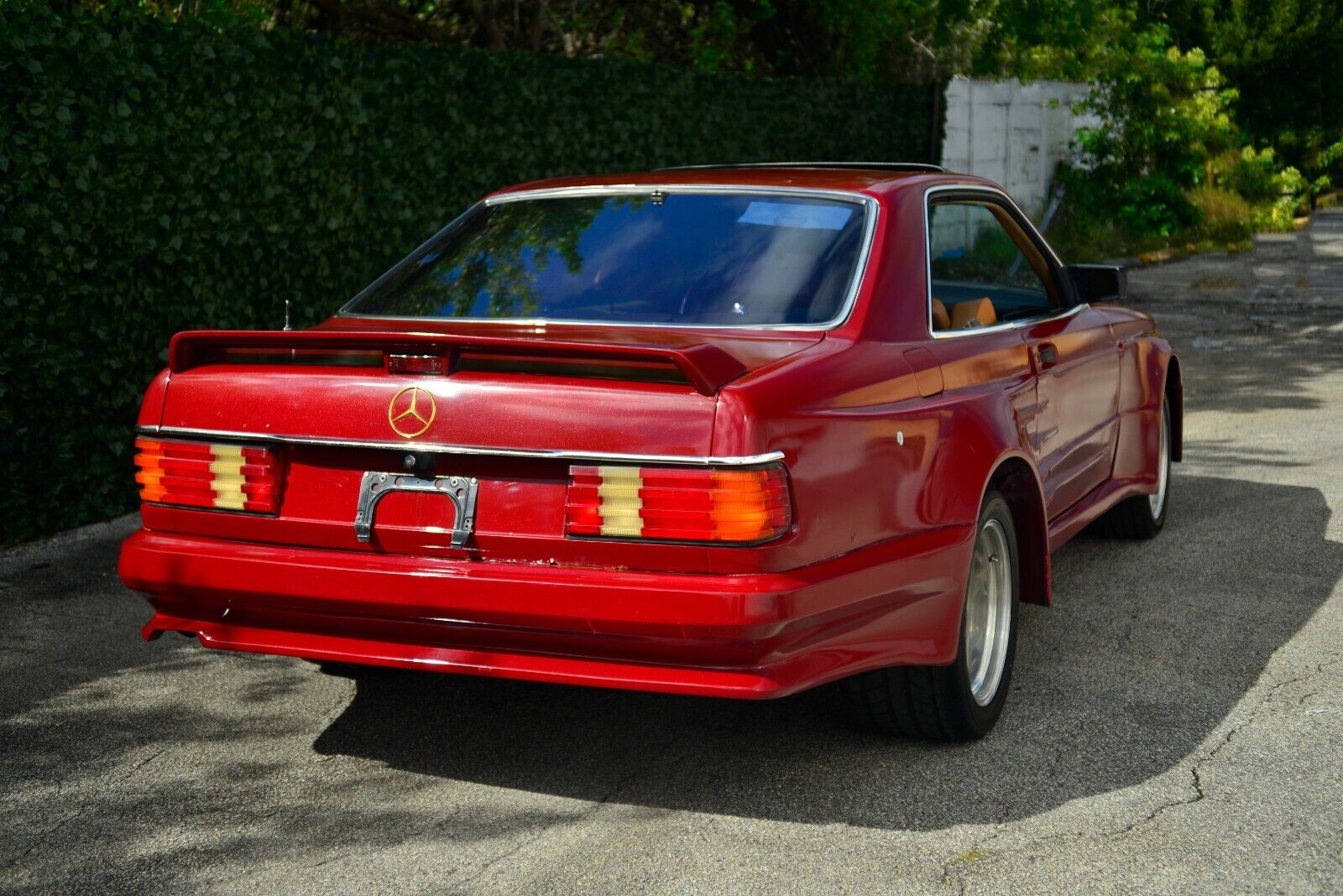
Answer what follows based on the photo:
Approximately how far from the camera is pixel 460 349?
4.00 meters

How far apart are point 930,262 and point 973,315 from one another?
0.38 m

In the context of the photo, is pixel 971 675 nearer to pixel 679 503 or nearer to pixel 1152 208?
pixel 679 503

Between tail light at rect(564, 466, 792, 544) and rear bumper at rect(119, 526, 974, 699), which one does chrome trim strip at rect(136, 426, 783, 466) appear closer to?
tail light at rect(564, 466, 792, 544)

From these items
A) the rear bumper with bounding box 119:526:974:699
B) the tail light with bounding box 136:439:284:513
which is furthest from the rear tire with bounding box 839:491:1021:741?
the tail light with bounding box 136:439:284:513

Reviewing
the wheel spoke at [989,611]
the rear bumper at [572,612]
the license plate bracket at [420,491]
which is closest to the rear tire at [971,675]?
the wheel spoke at [989,611]

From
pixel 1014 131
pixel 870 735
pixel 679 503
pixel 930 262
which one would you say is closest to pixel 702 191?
pixel 930 262

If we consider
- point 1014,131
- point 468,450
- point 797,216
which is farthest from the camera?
point 1014,131

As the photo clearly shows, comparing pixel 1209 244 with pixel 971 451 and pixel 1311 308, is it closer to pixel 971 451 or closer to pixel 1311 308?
pixel 1311 308

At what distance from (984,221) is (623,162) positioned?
5.72 meters

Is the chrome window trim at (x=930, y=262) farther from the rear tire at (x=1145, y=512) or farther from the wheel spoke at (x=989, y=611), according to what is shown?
the rear tire at (x=1145, y=512)

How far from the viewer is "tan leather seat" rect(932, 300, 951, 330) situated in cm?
485

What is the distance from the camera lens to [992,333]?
5.07m

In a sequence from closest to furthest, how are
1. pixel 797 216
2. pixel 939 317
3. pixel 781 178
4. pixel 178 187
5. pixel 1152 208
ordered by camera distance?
pixel 797 216, pixel 939 317, pixel 781 178, pixel 178 187, pixel 1152 208

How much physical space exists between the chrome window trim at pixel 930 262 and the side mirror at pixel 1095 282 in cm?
4
